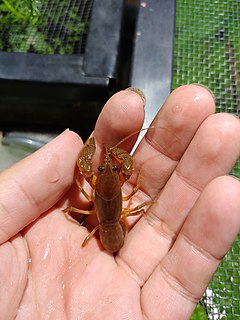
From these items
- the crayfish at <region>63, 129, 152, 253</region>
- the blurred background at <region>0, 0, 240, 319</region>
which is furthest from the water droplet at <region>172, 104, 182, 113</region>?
the blurred background at <region>0, 0, 240, 319</region>

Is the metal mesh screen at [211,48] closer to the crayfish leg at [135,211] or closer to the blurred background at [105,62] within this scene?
the blurred background at [105,62]

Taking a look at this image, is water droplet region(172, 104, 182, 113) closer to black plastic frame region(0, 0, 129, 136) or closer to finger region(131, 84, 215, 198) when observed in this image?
finger region(131, 84, 215, 198)

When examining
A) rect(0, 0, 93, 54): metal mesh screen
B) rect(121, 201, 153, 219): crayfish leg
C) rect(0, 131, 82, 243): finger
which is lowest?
rect(121, 201, 153, 219): crayfish leg

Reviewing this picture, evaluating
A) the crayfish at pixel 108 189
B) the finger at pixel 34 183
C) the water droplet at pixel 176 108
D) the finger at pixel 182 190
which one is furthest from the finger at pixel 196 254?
the finger at pixel 34 183

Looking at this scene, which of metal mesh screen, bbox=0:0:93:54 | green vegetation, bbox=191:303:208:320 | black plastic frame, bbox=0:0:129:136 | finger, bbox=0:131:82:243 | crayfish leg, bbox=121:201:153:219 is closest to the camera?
finger, bbox=0:131:82:243

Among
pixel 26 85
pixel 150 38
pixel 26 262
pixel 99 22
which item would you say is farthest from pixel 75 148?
pixel 150 38

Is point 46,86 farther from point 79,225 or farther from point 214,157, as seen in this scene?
point 214,157

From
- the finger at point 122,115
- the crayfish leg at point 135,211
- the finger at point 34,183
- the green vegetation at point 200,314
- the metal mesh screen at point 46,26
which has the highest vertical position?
the metal mesh screen at point 46,26

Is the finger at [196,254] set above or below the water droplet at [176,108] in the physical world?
below
